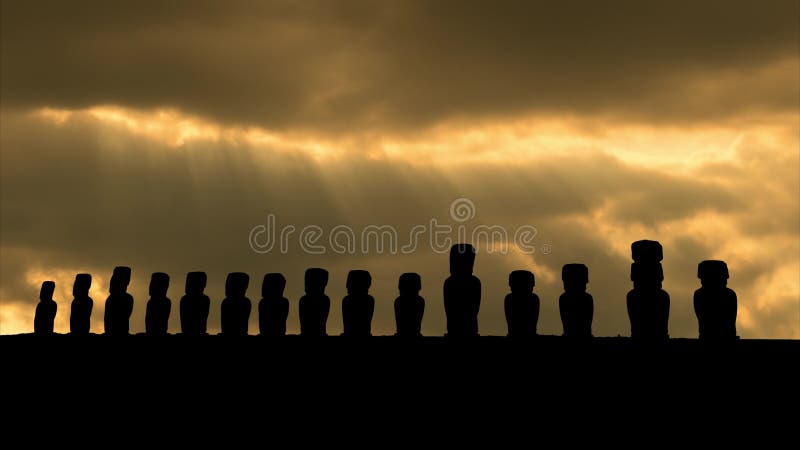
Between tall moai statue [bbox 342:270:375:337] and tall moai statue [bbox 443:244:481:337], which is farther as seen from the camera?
tall moai statue [bbox 342:270:375:337]

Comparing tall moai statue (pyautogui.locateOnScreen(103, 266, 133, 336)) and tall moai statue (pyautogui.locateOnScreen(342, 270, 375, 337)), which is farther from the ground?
tall moai statue (pyautogui.locateOnScreen(103, 266, 133, 336))

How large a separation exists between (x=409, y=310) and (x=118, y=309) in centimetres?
582

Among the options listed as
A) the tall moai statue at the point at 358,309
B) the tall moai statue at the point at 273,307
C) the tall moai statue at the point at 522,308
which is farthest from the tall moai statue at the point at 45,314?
the tall moai statue at the point at 522,308

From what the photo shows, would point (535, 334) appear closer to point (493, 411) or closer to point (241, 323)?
point (493, 411)

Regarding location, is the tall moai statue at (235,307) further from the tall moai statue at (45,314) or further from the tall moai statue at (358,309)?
the tall moai statue at (45,314)

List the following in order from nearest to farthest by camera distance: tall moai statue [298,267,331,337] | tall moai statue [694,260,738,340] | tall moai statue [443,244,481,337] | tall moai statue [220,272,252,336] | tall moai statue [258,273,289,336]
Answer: tall moai statue [694,260,738,340], tall moai statue [443,244,481,337], tall moai statue [298,267,331,337], tall moai statue [258,273,289,336], tall moai statue [220,272,252,336]

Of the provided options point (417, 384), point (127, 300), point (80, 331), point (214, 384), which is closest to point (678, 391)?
point (417, 384)

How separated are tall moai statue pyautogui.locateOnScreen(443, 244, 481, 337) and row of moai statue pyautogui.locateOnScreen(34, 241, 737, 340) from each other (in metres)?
0.01

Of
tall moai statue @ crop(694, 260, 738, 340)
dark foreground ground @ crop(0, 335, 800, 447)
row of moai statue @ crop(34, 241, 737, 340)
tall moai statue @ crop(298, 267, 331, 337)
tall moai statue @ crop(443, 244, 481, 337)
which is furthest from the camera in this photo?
tall moai statue @ crop(298, 267, 331, 337)

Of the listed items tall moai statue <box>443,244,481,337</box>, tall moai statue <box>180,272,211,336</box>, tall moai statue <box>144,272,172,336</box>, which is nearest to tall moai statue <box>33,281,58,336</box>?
tall moai statue <box>144,272,172,336</box>

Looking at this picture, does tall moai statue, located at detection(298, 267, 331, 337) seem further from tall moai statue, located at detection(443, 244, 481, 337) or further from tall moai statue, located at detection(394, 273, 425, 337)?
tall moai statue, located at detection(443, 244, 481, 337)

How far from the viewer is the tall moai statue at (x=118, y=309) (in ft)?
76.2

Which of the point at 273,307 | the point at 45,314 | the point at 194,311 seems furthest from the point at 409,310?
the point at 45,314

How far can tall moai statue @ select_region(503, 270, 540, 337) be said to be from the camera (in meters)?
19.2
